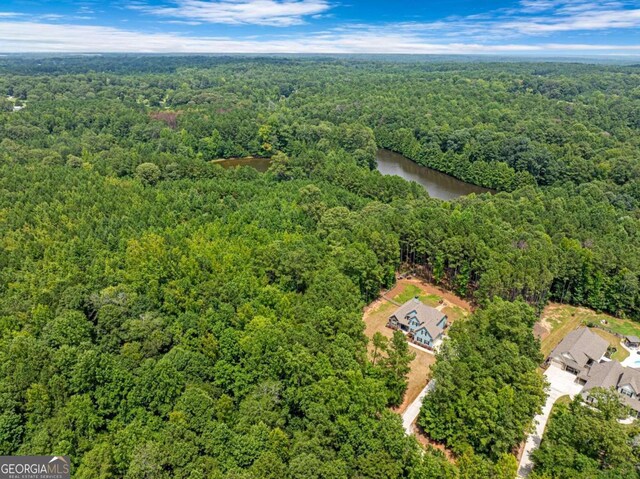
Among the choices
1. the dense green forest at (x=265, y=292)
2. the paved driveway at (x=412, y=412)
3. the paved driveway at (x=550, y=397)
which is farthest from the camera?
the paved driveway at (x=412, y=412)

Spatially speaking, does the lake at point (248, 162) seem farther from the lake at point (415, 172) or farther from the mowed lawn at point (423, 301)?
the mowed lawn at point (423, 301)

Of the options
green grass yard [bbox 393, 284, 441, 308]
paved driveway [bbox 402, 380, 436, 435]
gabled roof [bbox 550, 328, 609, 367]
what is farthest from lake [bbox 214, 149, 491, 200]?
paved driveway [bbox 402, 380, 436, 435]

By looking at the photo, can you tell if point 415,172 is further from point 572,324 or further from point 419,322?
point 419,322

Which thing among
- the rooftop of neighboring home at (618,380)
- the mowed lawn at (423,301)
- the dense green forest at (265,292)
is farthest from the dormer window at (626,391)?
the mowed lawn at (423,301)

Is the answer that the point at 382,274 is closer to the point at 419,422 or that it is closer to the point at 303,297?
the point at 303,297

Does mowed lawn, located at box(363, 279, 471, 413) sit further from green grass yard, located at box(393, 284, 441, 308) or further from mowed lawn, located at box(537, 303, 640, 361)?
mowed lawn, located at box(537, 303, 640, 361)

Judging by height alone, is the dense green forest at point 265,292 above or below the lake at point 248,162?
above
